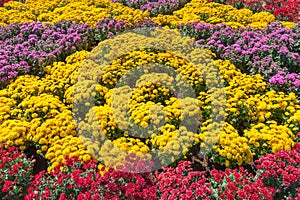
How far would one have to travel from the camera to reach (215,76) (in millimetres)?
6836

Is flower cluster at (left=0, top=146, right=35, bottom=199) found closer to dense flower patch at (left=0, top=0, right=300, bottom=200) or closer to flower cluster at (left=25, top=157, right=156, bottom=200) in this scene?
dense flower patch at (left=0, top=0, right=300, bottom=200)

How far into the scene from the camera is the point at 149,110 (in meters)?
5.73

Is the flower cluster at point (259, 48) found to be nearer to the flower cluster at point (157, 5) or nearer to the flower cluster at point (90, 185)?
the flower cluster at point (157, 5)

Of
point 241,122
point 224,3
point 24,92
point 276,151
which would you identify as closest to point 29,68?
point 24,92

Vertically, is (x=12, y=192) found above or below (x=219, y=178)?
below

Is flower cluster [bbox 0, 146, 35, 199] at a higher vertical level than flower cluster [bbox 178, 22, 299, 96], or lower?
lower

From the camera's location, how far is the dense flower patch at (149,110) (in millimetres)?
4559

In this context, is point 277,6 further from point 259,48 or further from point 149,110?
point 149,110

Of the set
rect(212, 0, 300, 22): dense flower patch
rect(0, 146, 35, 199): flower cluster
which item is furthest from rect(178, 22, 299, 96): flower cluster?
rect(0, 146, 35, 199): flower cluster

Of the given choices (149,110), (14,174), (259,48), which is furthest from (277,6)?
(14,174)

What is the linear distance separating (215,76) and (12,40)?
18.2 ft

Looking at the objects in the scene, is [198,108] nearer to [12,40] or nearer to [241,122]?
[241,122]

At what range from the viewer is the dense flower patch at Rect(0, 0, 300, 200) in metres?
4.56

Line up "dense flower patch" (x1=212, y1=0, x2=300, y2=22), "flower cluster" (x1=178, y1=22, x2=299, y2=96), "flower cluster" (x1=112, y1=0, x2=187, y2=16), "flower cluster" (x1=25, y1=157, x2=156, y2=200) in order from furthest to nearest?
"flower cluster" (x1=112, y1=0, x2=187, y2=16) → "dense flower patch" (x1=212, y1=0, x2=300, y2=22) → "flower cluster" (x1=178, y1=22, x2=299, y2=96) → "flower cluster" (x1=25, y1=157, x2=156, y2=200)
